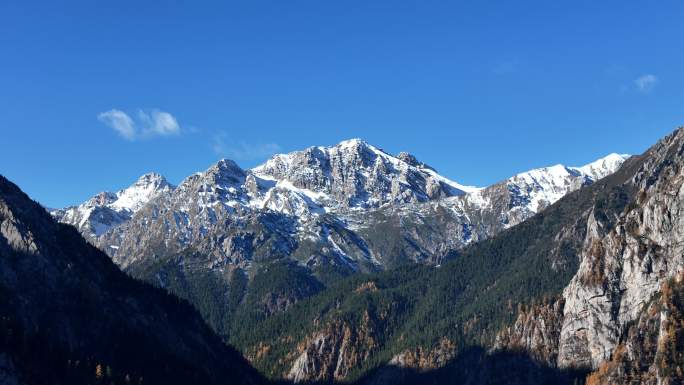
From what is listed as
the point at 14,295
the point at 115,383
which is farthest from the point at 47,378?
the point at 14,295

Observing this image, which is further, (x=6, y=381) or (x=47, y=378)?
(x=47, y=378)

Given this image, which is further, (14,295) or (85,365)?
(14,295)

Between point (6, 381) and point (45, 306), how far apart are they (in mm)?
55192

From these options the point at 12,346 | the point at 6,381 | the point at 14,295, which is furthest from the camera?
the point at 14,295

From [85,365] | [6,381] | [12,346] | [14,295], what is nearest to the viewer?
[6,381]

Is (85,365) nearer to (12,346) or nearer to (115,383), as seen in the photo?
(115,383)

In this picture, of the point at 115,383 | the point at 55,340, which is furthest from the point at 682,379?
the point at 55,340

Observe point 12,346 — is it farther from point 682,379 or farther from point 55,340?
point 682,379

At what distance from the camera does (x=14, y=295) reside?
192 meters

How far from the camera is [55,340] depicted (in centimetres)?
18850

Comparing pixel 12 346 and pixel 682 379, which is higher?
pixel 682 379

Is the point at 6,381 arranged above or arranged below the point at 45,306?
below

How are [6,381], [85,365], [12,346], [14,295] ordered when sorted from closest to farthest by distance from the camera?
[6,381], [12,346], [85,365], [14,295]

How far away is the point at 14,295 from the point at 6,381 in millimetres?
49843
